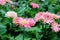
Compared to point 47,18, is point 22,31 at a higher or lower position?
lower

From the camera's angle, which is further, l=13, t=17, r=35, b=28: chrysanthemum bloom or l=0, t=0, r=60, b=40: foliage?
l=0, t=0, r=60, b=40: foliage

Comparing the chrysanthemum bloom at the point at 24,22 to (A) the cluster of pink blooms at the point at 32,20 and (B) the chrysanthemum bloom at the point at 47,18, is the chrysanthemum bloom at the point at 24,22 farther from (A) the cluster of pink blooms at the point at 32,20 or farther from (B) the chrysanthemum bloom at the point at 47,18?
(B) the chrysanthemum bloom at the point at 47,18

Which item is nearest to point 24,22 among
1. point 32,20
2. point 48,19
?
point 32,20

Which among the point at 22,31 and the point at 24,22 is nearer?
the point at 24,22

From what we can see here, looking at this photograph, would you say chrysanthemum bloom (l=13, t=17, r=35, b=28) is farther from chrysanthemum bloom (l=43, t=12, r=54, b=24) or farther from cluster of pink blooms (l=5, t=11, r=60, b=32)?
chrysanthemum bloom (l=43, t=12, r=54, b=24)

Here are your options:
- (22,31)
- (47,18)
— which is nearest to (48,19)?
(47,18)

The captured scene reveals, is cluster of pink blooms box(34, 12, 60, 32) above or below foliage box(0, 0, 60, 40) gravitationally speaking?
above

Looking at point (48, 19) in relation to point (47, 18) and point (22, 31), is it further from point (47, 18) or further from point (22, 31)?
point (22, 31)

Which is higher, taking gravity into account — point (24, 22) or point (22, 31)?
point (24, 22)

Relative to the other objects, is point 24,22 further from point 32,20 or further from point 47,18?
point 47,18

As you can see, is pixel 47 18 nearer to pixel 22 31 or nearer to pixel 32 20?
pixel 32 20

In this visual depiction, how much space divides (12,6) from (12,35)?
1.70 ft

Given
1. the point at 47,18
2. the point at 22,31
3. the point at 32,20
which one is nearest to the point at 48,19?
the point at 47,18

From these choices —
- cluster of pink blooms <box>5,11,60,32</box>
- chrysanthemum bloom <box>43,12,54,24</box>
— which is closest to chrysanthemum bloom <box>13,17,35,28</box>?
cluster of pink blooms <box>5,11,60,32</box>
